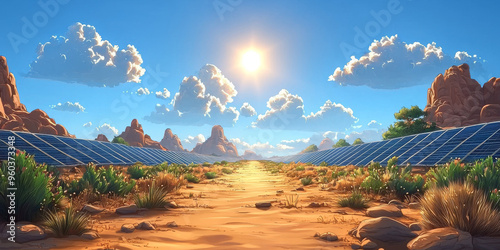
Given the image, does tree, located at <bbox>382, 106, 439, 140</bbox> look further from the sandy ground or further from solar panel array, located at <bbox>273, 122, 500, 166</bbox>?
the sandy ground

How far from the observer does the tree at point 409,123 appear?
196 feet

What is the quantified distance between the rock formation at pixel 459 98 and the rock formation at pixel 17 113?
119 m

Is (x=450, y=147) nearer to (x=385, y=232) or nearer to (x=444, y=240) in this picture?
(x=385, y=232)

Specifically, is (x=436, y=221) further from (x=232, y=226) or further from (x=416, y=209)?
(x=232, y=226)

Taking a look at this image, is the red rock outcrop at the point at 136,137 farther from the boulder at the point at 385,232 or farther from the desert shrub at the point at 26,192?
the boulder at the point at 385,232

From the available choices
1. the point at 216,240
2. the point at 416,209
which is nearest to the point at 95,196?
the point at 216,240

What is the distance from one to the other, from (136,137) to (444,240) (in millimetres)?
160101

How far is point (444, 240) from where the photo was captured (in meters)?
4.40

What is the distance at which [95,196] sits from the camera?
9328 mm

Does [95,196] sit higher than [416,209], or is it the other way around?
[95,196]

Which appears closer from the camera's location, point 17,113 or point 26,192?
point 26,192

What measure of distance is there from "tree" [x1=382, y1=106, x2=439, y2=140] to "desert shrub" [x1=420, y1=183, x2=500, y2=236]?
61795 millimetres

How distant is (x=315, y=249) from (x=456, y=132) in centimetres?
2343

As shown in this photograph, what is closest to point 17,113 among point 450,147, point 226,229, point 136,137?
point 136,137
